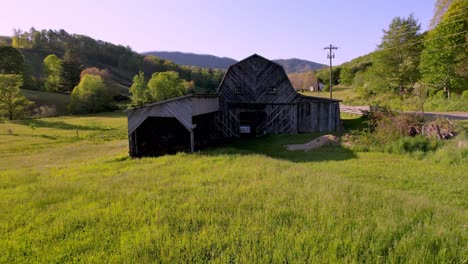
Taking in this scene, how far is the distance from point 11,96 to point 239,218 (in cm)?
5322

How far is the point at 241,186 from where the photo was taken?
737cm

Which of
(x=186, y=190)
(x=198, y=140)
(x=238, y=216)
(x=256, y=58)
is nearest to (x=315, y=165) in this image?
(x=186, y=190)

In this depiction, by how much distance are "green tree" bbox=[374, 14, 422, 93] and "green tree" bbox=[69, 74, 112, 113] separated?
5326cm

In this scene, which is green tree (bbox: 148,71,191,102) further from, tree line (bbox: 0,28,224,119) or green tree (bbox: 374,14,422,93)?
green tree (bbox: 374,14,422,93)

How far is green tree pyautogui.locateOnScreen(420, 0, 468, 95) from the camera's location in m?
28.9

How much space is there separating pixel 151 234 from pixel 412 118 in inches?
674

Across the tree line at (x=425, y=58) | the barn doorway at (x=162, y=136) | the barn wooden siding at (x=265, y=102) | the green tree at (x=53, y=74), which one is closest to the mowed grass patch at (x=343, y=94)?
the tree line at (x=425, y=58)

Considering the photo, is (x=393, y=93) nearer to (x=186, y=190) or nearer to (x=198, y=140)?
(x=198, y=140)

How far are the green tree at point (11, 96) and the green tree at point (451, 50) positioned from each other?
58072mm

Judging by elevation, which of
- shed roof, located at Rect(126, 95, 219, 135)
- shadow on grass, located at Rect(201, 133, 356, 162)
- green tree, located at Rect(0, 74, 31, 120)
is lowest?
shadow on grass, located at Rect(201, 133, 356, 162)

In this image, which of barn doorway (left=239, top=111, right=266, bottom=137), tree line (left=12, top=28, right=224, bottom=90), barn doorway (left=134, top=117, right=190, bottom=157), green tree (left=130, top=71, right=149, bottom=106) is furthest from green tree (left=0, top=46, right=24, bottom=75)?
barn doorway (left=239, top=111, right=266, bottom=137)

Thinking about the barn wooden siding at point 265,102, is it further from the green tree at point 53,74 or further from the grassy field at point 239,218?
the green tree at point 53,74

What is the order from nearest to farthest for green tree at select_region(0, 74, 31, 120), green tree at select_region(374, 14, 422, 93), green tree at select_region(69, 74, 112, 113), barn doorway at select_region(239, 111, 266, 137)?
barn doorway at select_region(239, 111, 266, 137) < green tree at select_region(374, 14, 422, 93) < green tree at select_region(0, 74, 31, 120) < green tree at select_region(69, 74, 112, 113)

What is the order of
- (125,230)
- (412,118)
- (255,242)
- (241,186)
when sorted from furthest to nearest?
(412,118) → (241,186) → (125,230) → (255,242)
